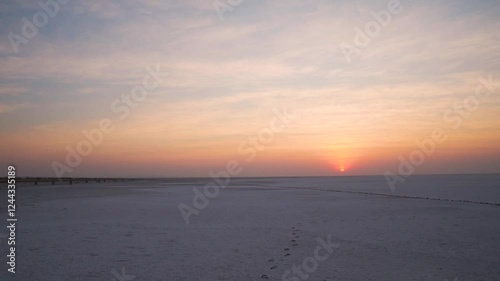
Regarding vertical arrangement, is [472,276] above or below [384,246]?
below

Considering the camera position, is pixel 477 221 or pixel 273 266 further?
pixel 477 221

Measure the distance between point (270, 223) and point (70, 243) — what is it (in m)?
8.32

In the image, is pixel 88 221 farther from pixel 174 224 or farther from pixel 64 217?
pixel 174 224

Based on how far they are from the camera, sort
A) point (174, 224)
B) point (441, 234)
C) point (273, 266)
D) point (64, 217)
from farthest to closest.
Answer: point (64, 217), point (174, 224), point (441, 234), point (273, 266)

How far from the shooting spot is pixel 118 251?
11.0 meters

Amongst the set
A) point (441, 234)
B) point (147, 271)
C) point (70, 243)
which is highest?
point (441, 234)

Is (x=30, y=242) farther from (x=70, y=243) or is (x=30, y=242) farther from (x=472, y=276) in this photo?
(x=472, y=276)

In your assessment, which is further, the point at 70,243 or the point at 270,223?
the point at 270,223

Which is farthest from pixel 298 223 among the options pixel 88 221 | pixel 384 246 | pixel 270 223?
pixel 88 221

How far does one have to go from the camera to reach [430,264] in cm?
974

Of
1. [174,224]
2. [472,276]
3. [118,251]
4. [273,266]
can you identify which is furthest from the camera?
[174,224]

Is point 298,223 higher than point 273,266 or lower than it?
higher

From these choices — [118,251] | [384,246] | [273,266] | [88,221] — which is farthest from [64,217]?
[384,246]

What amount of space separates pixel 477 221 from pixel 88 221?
58.9 ft
